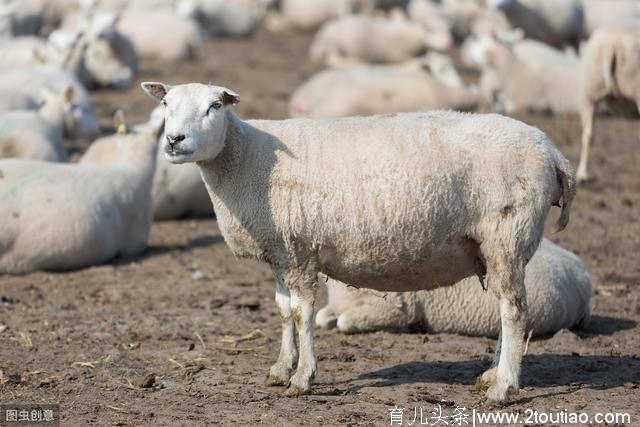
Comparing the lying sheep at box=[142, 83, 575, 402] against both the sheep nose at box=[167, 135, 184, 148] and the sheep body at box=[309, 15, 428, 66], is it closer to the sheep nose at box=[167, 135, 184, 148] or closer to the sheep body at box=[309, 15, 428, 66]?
the sheep nose at box=[167, 135, 184, 148]

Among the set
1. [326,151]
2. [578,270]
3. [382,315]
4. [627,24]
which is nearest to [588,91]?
[627,24]

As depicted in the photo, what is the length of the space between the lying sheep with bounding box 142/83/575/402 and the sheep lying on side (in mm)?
1102

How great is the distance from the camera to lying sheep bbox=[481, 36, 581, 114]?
15914 mm

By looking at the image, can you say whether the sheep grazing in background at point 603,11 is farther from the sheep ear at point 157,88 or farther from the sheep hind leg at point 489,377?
the sheep ear at point 157,88

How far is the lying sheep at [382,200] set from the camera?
591cm

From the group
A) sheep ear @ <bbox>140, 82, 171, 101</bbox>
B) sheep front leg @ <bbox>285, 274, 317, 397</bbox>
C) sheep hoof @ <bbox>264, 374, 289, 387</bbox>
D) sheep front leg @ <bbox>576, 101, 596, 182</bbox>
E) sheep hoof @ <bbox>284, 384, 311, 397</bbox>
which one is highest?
sheep ear @ <bbox>140, 82, 171, 101</bbox>

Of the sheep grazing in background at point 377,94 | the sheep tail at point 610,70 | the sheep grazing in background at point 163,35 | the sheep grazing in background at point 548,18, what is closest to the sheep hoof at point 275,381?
the sheep tail at point 610,70

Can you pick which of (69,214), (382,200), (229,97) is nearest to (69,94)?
(69,214)

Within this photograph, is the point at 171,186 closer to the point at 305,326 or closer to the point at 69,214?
the point at 69,214

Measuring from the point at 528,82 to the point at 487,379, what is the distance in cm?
1031

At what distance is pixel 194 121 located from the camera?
227 inches

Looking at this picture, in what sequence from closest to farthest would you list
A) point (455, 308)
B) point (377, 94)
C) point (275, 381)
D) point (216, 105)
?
1. point (216, 105)
2. point (275, 381)
3. point (455, 308)
4. point (377, 94)

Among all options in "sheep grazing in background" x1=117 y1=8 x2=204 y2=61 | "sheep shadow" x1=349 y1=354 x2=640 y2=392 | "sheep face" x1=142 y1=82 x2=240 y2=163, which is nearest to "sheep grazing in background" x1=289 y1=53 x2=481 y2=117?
"sheep grazing in background" x1=117 y1=8 x2=204 y2=61

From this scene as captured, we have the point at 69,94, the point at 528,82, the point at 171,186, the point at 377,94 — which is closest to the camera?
the point at 171,186
